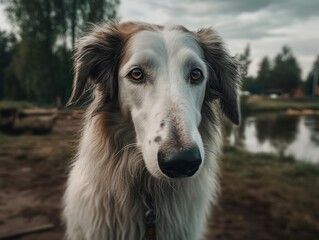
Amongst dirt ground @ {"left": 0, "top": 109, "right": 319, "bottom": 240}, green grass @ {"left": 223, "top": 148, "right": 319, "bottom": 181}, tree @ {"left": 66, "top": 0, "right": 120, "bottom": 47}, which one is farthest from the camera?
tree @ {"left": 66, "top": 0, "right": 120, "bottom": 47}

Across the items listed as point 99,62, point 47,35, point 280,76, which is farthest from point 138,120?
point 280,76

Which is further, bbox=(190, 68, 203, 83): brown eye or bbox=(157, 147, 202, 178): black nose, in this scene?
bbox=(190, 68, 203, 83): brown eye

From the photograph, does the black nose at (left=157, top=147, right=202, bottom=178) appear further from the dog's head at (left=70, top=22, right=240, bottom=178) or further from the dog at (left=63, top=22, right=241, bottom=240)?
the dog at (left=63, top=22, right=241, bottom=240)

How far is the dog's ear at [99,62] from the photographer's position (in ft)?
8.66

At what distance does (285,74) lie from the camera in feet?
120

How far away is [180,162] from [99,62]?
4.19ft

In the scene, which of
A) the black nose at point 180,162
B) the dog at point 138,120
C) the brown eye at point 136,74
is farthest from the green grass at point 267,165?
the black nose at point 180,162

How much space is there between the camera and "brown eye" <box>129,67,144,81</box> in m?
2.33

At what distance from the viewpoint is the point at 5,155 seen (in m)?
7.68

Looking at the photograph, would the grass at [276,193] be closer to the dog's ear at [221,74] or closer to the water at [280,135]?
the water at [280,135]

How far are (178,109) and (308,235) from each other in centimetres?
313

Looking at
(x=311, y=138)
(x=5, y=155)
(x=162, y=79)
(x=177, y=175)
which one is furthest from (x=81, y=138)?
(x=311, y=138)

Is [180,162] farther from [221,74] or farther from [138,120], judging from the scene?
[221,74]

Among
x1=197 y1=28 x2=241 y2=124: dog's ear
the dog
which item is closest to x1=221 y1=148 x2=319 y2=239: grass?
the dog
